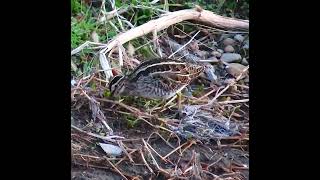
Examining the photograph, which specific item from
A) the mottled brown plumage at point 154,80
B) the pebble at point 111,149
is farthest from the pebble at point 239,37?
the pebble at point 111,149

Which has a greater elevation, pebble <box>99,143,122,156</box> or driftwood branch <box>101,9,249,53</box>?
driftwood branch <box>101,9,249,53</box>

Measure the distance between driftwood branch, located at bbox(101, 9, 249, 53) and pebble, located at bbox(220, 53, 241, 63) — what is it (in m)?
0.08

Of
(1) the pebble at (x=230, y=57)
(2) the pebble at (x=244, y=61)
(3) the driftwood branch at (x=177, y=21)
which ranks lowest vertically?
(2) the pebble at (x=244, y=61)

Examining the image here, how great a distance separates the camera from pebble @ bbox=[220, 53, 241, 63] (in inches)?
84.7

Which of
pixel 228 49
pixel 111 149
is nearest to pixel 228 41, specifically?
pixel 228 49

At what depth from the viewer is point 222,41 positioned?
2.18 metres

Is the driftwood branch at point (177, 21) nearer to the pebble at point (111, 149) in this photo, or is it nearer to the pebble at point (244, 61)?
the pebble at point (244, 61)

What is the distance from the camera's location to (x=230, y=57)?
7.09ft

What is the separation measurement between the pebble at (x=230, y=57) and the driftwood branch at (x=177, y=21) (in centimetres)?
8

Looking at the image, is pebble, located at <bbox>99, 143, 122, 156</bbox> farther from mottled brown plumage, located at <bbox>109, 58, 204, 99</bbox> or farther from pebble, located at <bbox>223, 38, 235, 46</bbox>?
pebble, located at <bbox>223, 38, 235, 46</bbox>

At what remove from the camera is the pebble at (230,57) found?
2.15m

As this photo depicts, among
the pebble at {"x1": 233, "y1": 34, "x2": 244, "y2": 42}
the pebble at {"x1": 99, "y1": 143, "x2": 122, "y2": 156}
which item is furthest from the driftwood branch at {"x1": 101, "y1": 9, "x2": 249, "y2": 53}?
the pebble at {"x1": 99, "y1": 143, "x2": 122, "y2": 156}

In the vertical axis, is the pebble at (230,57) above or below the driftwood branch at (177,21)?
below

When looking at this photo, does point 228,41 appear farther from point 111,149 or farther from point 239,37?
point 111,149
